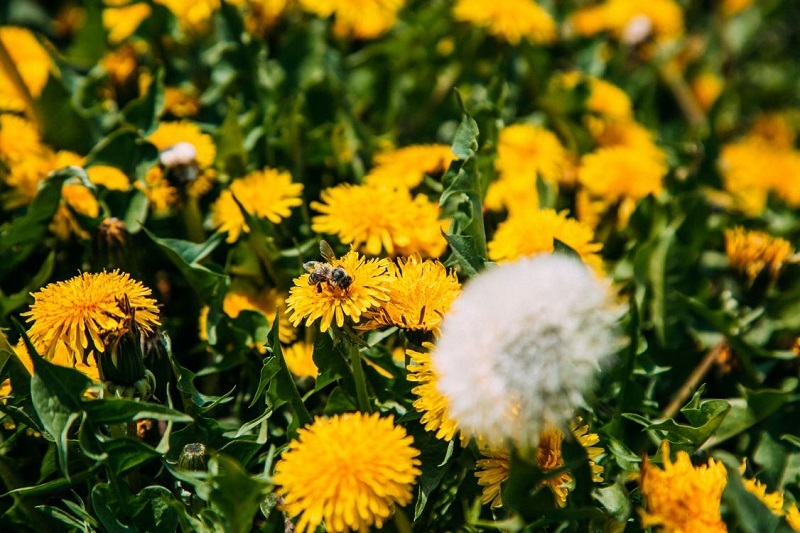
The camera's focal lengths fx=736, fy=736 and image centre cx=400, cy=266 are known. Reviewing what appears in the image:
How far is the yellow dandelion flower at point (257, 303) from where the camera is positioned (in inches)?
58.4

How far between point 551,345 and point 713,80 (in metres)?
2.14

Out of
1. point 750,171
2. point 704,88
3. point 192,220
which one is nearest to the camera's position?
point 192,220

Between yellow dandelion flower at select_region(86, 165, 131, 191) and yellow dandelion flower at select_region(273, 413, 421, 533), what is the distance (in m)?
0.87

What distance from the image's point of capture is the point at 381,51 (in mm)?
2148

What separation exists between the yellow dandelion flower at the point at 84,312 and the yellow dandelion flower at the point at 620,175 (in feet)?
3.76

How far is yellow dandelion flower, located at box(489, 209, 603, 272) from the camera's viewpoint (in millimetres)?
1482

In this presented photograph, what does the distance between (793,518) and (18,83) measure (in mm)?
1892

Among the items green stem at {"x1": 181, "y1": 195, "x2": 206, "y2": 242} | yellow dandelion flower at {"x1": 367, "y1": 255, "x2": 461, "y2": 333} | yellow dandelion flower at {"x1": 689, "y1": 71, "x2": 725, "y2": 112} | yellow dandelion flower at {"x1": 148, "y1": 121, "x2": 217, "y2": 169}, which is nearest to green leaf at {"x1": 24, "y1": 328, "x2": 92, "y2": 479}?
yellow dandelion flower at {"x1": 367, "y1": 255, "x2": 461, "y2": 333}

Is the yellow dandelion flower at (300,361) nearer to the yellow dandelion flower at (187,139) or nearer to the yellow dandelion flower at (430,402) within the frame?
the yellow dandelion flower at (430,402)

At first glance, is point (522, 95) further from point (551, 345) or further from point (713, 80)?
point (551, 345)

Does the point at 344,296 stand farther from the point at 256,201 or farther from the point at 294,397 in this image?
the point at 256,201

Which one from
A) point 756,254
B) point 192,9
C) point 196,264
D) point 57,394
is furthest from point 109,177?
point 756,254

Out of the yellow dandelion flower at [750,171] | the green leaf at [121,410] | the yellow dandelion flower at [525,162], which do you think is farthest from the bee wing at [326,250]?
the yellow dandelion flower at [750,171]

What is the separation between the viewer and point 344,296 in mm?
1164
